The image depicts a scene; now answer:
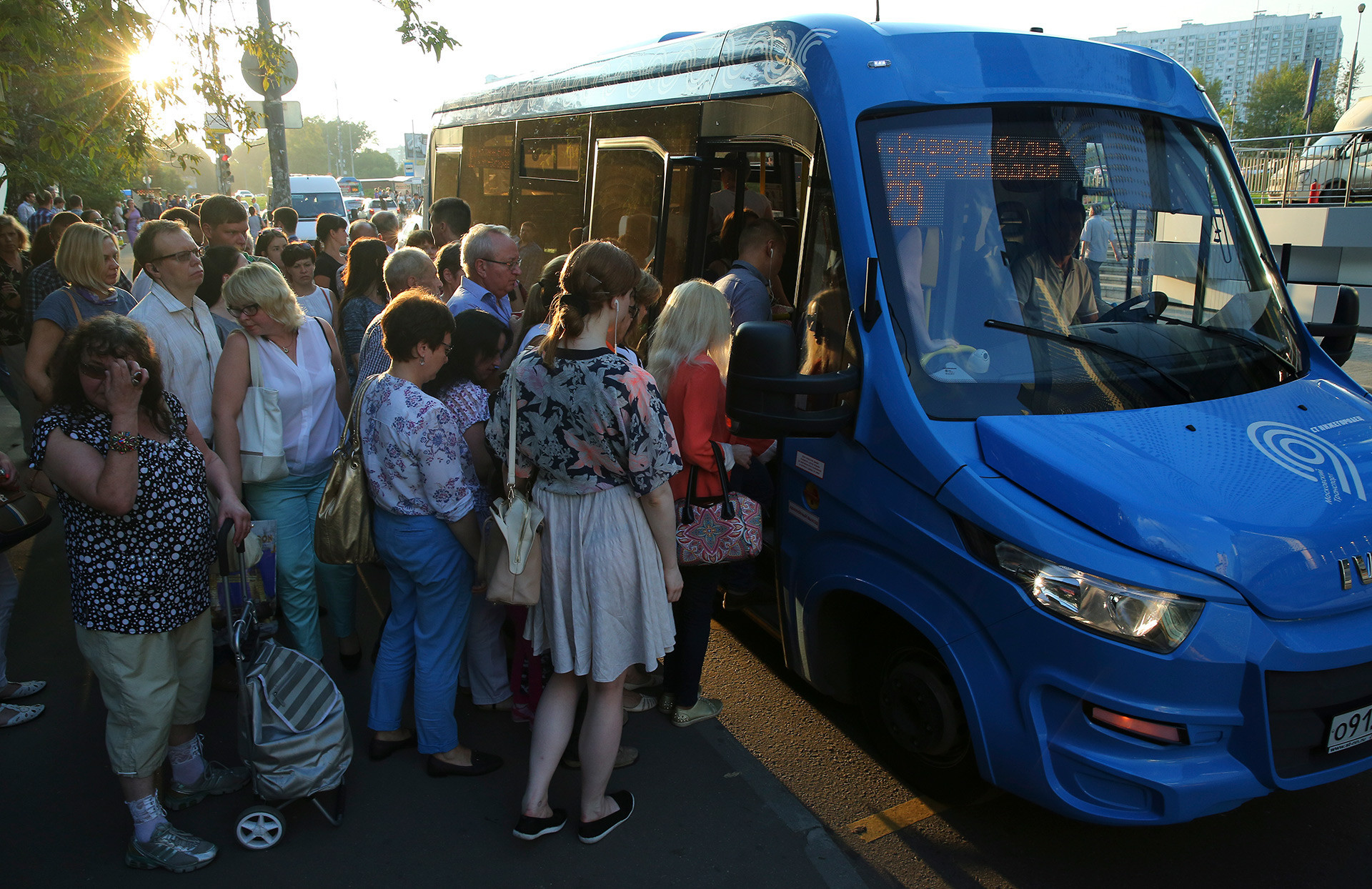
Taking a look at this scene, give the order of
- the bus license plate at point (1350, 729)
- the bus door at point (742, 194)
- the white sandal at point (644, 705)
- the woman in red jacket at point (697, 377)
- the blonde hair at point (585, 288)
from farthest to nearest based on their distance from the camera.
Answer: the bus door at point (742, 194), the white sandal at point (644, 705), the woman in red jacket at point (697, 377), the blonde hair at point (585, 288), the bus license plate at point (1350, 729)

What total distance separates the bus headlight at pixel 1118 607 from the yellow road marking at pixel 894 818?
1158mm

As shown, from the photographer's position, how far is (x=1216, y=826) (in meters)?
3.31

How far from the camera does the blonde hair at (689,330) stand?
356 centimetres

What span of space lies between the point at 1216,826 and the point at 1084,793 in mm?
1028

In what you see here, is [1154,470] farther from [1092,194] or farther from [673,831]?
[673,831]

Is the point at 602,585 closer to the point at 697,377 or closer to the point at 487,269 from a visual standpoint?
the point at 697,377

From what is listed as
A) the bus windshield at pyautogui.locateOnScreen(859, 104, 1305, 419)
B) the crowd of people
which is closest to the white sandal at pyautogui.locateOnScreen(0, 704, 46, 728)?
the crowd of people

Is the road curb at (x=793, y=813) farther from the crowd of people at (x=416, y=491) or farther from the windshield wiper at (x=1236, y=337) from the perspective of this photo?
the windshield wiper at (x=1236, y=337)

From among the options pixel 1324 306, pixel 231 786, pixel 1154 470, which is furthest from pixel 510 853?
pixel 1324 306

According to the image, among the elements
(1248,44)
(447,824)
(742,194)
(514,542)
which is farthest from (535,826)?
(1248,44)

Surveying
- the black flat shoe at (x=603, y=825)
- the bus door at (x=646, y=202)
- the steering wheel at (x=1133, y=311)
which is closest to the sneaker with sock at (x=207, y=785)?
the black flat shoe at (x=603, y=825)

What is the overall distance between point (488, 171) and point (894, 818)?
24.5ft

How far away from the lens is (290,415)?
12.8 feet

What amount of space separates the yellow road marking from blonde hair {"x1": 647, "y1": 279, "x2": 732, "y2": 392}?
67.9 inches
